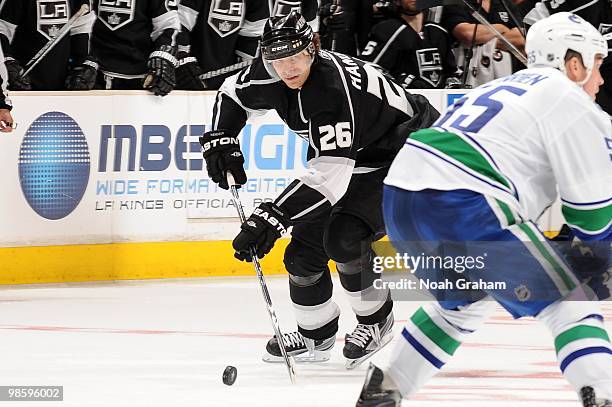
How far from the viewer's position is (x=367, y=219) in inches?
182

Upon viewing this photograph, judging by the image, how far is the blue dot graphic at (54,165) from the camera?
22.4 feet

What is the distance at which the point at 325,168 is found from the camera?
171 inches

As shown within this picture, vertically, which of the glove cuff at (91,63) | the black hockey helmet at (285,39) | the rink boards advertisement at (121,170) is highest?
the black hockey helmet at (285,39)

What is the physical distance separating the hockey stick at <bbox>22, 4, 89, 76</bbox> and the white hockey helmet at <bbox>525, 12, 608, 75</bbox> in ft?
13.4

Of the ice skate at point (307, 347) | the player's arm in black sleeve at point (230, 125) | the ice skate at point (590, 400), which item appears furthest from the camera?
the ice skate at point (307, 347)

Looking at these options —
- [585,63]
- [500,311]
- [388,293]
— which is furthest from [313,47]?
[500,311]

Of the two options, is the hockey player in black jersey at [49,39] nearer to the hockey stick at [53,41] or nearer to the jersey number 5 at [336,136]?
the hockey stick at [53,41]

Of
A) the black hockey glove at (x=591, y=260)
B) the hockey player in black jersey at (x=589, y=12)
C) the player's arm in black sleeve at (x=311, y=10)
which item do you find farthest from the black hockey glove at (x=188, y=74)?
the black hockey glove at (x=591, y=260)

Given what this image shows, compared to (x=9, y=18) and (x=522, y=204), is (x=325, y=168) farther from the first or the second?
(x=9, y=18)

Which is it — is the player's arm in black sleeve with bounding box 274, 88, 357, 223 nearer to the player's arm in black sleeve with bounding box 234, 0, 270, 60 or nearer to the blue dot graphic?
the blue dot graphic

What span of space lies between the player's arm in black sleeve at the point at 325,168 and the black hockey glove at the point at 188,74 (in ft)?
9.73

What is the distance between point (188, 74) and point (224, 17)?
1.35ft

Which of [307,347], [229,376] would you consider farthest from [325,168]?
[307,347]

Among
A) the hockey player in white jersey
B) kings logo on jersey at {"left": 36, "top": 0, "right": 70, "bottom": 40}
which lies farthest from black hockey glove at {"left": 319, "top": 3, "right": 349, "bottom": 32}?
the hockey player in white jersey
